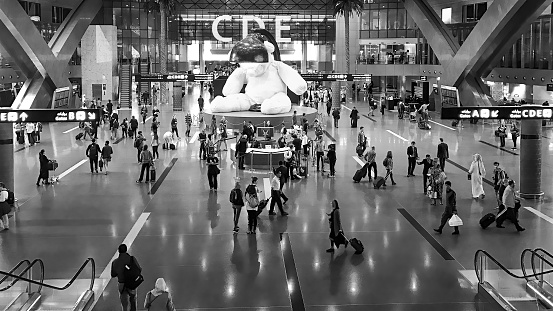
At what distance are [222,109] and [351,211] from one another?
23055mm

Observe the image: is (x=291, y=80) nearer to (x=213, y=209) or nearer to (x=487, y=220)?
(x=213, y=209)

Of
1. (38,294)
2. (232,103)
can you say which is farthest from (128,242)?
(232,103)

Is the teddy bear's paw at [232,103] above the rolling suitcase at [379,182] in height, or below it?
above

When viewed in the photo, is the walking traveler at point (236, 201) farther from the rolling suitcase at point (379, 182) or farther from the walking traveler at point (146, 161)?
the walking traveler at point (146, 161)

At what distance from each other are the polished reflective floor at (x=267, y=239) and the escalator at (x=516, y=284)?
1.07 ft

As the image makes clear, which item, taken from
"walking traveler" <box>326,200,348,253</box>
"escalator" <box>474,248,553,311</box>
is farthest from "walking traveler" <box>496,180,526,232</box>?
"escalator" <box>474,248,553,311</box>

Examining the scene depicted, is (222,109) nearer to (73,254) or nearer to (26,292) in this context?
(73,254)

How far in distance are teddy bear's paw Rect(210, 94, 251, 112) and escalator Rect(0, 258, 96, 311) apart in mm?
29513

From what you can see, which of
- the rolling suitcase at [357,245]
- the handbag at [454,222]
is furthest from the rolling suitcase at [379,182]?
the rolling suitcase at [357,245]

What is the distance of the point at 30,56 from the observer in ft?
97.9

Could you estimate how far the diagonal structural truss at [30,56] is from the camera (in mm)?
27297

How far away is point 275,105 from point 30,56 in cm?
1475

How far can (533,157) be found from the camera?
21359 mm

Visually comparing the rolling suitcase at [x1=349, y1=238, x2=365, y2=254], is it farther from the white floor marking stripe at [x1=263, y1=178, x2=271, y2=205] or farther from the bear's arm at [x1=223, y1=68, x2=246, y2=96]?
the bear's arm at [x1=223, y1=68, x2=246, y2=96]
